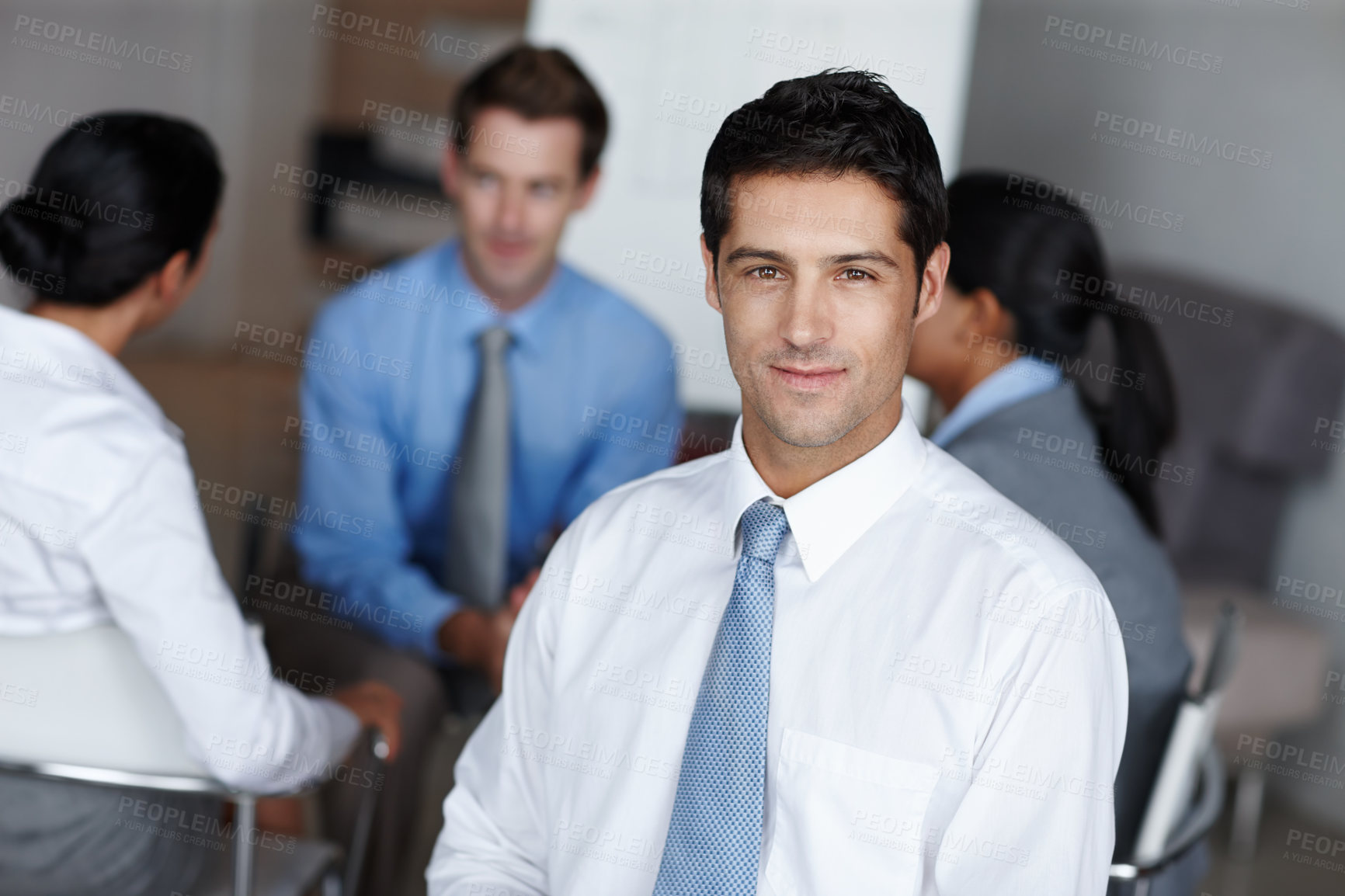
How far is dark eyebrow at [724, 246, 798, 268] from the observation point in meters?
1.26

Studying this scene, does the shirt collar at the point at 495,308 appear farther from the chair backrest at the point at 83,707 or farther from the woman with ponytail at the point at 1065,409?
the chair backrest at the point at 83,707

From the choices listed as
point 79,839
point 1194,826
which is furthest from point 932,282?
point 79,839

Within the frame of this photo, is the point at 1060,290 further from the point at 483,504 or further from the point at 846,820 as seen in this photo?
the point at 483,504

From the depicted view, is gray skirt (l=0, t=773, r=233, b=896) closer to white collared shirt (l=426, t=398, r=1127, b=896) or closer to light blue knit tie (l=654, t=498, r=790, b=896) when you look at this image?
white collared shirt (l=426, t=398, r=1127, b=896)

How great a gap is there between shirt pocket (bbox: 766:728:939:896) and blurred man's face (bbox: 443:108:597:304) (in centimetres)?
162

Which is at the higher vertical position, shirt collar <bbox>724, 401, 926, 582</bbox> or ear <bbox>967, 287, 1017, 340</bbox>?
ear <bbox>967, 287, 1017, 340</bbox>

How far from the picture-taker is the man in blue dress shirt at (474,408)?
2.44 meters

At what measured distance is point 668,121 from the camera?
321 centimetres

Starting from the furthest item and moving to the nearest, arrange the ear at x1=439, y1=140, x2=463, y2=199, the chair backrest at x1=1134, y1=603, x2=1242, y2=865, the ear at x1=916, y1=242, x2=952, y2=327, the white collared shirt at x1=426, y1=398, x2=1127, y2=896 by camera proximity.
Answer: the ear at x1=439, y1=140, x2=463, y2=199 → the chair backrest at x1=1134, y1=603, x2=1242, y2=865 → the ear at x1=916, y1=242, x2=952, y2=327 → the white collared shirt at x1=426, y1=398, x2=1127, y2=896

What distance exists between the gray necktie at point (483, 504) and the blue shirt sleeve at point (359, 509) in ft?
0.23

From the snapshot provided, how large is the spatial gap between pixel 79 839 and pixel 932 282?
1.32 metres

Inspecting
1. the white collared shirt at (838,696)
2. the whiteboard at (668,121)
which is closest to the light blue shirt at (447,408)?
the whiteboard at (668,121)

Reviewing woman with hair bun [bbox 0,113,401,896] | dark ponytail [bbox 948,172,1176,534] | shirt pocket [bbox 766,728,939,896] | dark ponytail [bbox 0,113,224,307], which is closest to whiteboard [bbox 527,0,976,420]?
dark ponytail [bbox 948,172,1176,534]

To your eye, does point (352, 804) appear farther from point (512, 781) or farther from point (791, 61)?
point (791, 61)
